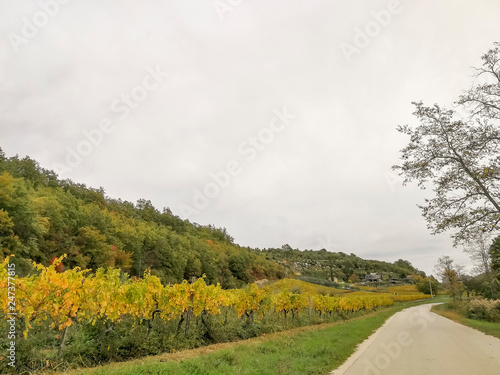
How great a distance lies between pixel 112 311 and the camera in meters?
7.36

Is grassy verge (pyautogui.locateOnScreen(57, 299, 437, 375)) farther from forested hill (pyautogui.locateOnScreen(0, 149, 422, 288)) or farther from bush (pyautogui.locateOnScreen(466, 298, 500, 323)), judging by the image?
forested hill (pyautogui.locateOnScreen(0, 149, 422, 288))

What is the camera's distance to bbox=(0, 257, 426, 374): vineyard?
563cm

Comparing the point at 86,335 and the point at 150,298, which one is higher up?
the point at 150,298

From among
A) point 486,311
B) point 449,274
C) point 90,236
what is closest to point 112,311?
point 486,311

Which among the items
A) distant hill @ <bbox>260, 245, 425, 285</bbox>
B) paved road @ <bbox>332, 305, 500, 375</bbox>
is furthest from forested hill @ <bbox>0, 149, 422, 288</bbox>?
distant hill @ <bbox>260, 245, 425, 285</bbox>

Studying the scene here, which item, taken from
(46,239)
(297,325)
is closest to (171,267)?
(46,239)

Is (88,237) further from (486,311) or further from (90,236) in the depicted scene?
(486,311)

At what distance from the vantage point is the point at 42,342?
6426mm

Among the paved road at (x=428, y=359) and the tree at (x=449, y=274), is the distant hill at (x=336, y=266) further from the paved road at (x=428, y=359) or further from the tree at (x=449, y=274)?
the paved road at (x=428, y=359)

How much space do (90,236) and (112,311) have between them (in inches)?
1723

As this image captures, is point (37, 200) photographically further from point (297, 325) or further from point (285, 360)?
point (285, 360)

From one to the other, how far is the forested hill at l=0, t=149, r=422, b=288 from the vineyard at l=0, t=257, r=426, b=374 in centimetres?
1656

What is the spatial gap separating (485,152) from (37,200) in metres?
49.8

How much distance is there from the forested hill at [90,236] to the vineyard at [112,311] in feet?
54.3
